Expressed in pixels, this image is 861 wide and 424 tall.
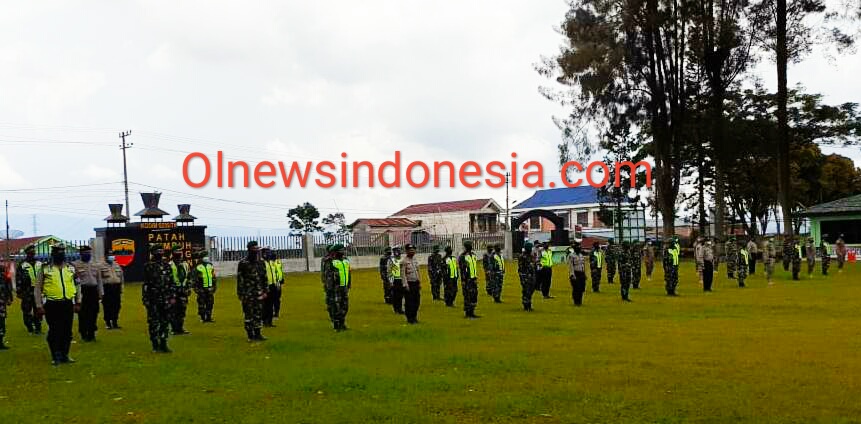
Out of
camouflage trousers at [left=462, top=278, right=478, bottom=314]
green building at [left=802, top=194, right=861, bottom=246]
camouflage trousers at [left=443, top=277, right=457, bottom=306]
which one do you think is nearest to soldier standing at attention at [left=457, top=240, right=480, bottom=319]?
camouflage trousers at [left=462, top=278, right=478, bottom=314]

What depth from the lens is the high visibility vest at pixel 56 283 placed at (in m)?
11.4

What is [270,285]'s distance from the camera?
55.4 feet

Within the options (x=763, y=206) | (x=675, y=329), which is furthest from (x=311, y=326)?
(x=763, y=206)

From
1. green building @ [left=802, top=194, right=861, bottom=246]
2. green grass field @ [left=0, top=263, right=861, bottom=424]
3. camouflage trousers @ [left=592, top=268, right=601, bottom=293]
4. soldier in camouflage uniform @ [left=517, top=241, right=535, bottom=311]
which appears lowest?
green grass field @ [left=0, top=263, right=861, bottom=424]

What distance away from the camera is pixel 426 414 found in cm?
807

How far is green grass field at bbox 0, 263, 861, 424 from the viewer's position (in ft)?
26.9

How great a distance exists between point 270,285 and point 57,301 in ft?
18.9

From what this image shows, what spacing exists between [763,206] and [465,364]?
54737mm

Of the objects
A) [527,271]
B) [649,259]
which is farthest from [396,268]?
[649,259]

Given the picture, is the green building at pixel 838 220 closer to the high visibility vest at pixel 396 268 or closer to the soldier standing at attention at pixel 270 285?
the high visibility vest at pixel 396 268

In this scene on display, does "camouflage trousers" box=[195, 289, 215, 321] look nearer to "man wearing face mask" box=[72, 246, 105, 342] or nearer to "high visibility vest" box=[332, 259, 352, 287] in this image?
"man wearing face mask" box=[72, 246, 105, 342]

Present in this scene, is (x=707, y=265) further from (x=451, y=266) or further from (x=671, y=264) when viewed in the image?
(x=451, y=266)

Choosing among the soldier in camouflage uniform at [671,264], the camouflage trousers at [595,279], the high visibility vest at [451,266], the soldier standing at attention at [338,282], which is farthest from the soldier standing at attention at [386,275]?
the soldier in camouflage uniform at [671,264]

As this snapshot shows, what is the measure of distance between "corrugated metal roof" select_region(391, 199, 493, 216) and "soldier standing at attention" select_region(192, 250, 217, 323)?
59.6 meters
